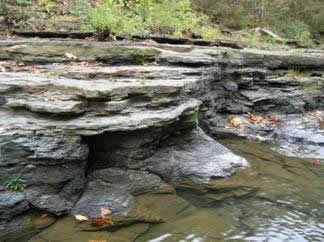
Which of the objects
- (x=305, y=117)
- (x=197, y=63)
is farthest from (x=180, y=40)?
(x=305, y=117)

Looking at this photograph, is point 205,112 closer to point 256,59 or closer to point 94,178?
point 256,59

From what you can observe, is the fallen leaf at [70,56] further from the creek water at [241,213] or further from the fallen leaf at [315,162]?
the fallen leaf at [315,162]

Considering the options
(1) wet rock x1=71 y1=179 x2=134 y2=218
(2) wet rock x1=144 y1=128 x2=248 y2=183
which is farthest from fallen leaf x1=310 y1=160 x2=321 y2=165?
(1) wet rock x1=71 y1=179 x2=134 y2=218

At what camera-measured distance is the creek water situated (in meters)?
4.34

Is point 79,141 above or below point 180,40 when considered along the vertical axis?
below

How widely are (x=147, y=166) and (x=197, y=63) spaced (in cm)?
267

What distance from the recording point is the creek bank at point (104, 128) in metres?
4.68

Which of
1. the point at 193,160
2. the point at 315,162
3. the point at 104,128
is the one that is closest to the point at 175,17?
the point at 315,162

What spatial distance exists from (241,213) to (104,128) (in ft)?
6.60

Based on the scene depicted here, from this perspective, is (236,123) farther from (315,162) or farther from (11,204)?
(11,204)

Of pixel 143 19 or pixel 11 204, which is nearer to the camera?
pixel 11 204

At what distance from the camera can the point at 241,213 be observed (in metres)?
4.92

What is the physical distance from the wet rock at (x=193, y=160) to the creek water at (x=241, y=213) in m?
0.23

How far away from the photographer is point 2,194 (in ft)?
14.6
